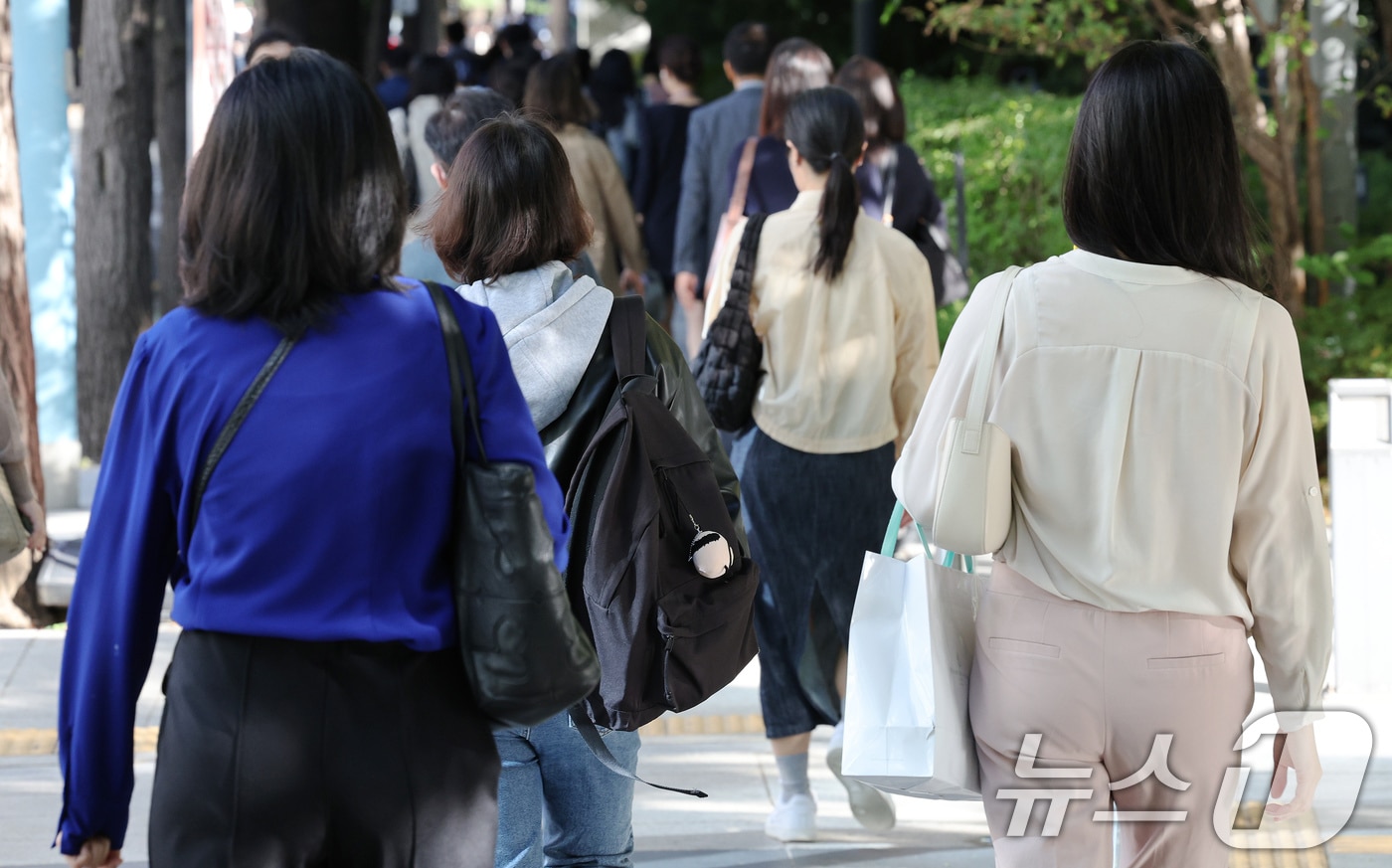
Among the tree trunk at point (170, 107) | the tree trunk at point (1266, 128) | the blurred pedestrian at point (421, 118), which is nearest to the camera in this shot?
the blurred pedestrian at point (421, 118)

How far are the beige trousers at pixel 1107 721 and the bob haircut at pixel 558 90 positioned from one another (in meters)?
5.15

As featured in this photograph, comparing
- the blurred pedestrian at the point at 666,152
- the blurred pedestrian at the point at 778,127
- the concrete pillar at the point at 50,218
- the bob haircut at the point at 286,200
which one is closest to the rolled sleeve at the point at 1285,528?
the bob haircut at the point at 286,200

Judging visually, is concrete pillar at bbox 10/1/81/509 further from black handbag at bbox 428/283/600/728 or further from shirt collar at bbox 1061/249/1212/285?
shirt collar at bbox 1061/249/1212/285

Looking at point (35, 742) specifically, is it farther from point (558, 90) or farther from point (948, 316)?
point (948, 316)

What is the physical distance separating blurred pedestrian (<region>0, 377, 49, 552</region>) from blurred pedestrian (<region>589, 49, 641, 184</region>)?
627 cm

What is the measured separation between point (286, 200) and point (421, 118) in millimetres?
5791

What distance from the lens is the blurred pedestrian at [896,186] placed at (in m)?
5.49

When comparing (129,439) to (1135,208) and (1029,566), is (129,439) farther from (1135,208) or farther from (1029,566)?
(1135,208)

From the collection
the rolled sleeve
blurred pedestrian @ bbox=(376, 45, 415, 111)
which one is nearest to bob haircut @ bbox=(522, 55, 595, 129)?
blurred pedestrian @ bbox=(376, 45, 415, 111)

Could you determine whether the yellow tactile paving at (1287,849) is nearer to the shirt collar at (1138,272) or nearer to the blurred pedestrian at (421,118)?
the shirt collar at (1138,272)

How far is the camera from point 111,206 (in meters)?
9.14

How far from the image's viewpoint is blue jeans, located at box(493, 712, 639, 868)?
3.07 meters

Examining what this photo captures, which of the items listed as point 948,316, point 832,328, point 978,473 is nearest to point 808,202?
point 832,328

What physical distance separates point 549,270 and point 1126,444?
1.16 metres
